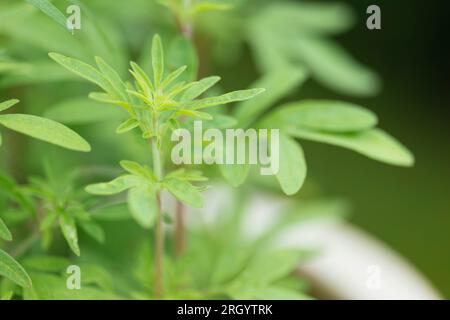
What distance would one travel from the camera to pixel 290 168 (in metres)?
0.50

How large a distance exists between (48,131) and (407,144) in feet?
3.85

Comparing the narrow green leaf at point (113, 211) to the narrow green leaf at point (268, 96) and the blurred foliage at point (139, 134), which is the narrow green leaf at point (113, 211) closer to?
the blurred foliage at point (139, 134)

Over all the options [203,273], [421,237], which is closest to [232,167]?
[203,273]

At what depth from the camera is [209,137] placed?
510 mm

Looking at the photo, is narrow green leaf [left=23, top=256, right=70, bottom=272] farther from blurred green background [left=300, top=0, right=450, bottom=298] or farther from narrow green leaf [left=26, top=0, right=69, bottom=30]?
blurred green background [left=300, top=0, right=450, bottom=298]

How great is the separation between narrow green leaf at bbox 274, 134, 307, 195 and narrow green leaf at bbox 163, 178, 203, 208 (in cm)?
7

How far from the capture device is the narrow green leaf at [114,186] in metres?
0.43

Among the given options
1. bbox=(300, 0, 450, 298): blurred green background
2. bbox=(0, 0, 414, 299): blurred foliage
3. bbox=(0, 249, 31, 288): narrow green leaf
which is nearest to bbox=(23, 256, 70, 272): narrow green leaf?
bbox=(0, 0, 414, 299): blurred foliage

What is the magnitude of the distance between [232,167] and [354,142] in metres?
0.12

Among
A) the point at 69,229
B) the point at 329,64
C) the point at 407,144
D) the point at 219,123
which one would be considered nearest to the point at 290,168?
the point at 219,123

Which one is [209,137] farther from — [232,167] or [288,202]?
[288,202]

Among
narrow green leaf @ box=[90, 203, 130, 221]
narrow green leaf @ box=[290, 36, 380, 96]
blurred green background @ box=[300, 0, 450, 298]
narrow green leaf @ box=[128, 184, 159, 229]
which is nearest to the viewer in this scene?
narrow green leaf @ box=[128, 184, 159, 229]

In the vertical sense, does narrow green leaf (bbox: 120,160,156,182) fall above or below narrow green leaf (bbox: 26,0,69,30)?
below

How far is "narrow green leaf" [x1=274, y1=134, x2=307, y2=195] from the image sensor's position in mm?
480
